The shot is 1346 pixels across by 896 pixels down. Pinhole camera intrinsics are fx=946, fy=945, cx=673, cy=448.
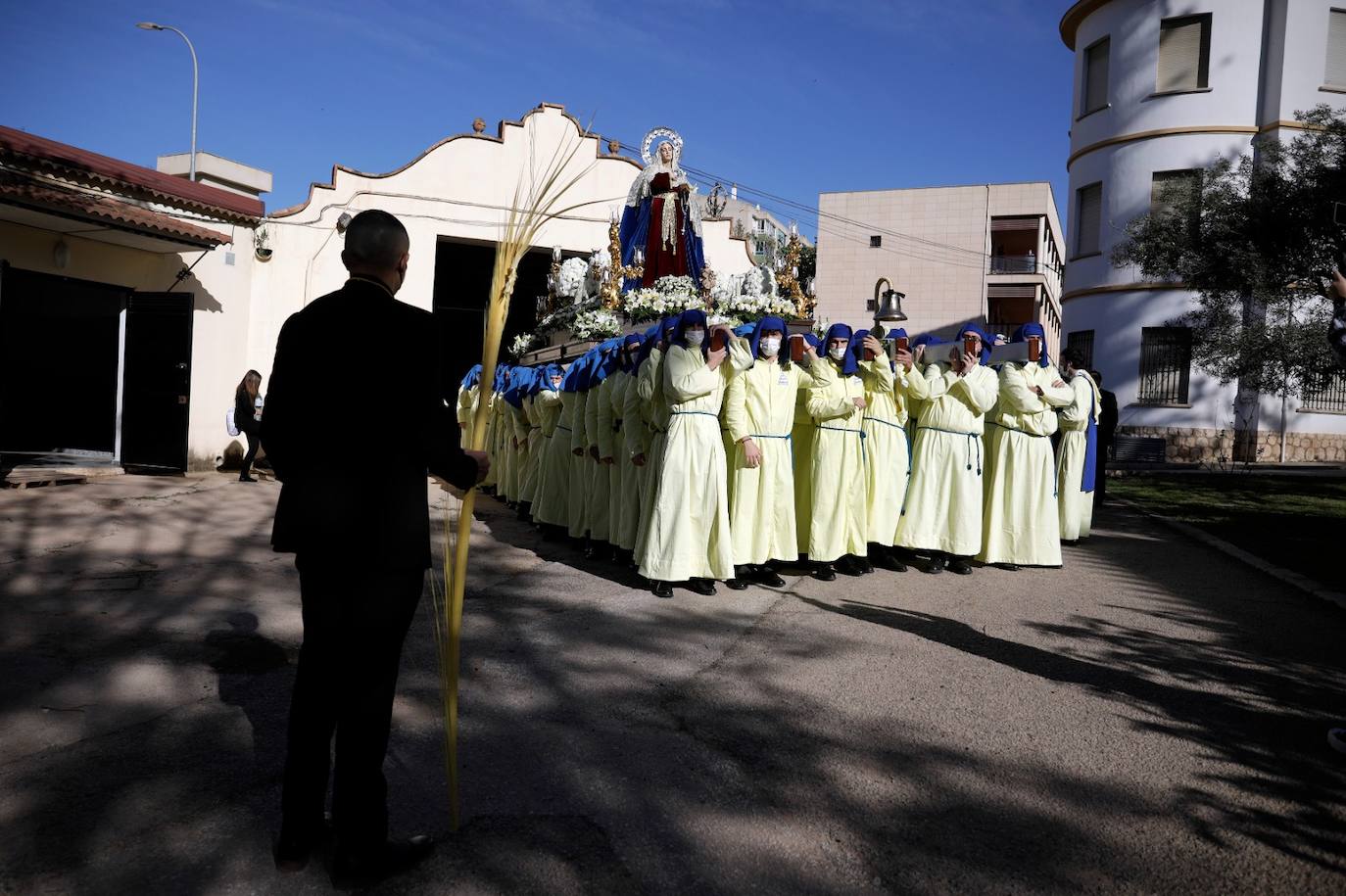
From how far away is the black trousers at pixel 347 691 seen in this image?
2775mm

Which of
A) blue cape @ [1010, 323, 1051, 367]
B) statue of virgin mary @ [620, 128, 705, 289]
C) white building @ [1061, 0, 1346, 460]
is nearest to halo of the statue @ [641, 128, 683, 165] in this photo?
statue of virgin mary @ [620, 128, 705, 289]

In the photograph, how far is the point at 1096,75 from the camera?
84.0 ft

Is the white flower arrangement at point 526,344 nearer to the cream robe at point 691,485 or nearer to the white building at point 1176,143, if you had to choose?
the cream robe at point 691,485

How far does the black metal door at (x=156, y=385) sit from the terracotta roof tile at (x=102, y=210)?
60.1 inches

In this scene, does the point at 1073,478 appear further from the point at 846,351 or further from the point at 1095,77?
the point at 1095,77

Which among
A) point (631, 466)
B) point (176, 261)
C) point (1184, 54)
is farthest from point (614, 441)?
point (1184, 54)

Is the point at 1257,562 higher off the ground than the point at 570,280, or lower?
lower

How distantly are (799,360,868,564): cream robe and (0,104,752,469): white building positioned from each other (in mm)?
5270

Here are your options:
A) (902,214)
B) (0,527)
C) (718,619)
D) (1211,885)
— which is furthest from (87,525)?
(902,214)

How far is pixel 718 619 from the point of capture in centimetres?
637

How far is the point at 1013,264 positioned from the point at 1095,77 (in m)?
19.8

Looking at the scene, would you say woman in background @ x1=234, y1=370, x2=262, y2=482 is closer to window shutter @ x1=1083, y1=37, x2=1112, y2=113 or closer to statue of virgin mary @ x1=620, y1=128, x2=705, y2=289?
statue of virgin mary @ x1=620, y1=128, x2=705, y2=289

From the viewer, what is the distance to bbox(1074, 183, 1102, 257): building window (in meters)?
25.0

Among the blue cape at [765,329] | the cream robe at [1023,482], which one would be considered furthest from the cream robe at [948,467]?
the blue cape at [765,329]
